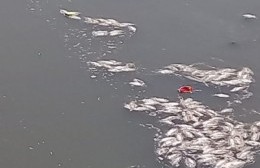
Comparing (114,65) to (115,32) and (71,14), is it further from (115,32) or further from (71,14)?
(71,14)

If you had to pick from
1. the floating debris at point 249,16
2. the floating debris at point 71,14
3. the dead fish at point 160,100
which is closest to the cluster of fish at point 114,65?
the dead fish at point 160,100

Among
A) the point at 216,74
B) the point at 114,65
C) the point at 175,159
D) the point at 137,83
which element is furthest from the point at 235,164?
the point at 114,65

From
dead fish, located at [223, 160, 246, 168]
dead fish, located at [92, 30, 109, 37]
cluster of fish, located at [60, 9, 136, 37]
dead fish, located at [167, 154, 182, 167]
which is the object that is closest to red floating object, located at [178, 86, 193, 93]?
dead fish, located at [167, 154, 182, 167]

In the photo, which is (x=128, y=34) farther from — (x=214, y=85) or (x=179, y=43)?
(x=214, y=85)

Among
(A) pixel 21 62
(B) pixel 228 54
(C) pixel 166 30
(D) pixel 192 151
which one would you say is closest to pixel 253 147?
(D) pixel 192 151

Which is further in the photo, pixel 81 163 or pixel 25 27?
pixel 25 27

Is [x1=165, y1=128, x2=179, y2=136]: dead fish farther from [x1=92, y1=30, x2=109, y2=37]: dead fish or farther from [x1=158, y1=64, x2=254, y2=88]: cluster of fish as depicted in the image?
[x1=92, y1=30, x2=109, y2=37]: dead fish
